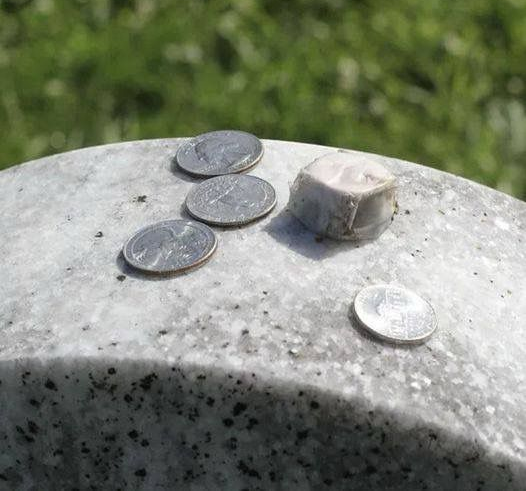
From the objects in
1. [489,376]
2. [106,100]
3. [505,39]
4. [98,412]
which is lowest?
[106,100]

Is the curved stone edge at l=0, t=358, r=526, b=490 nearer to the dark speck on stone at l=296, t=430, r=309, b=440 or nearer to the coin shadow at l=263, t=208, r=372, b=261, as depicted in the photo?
the dark speck on stone at l=296, t=430, r=309, b=440

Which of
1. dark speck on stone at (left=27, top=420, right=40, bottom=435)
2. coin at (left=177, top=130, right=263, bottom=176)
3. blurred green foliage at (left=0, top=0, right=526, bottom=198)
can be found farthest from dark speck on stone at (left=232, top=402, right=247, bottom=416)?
blurred green foliage at (left=0, top=0, right=526, bottom=198)

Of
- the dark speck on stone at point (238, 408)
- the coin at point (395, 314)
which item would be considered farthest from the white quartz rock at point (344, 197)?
the dark speck on stone at point (238, 408)

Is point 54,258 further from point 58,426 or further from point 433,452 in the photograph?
point 433,452

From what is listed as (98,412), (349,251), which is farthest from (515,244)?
(98,412)

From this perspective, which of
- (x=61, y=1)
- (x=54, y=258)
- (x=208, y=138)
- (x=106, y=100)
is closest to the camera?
(x=54, y=258)

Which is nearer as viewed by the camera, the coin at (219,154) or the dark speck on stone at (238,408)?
the dark speck on stone at (238,408)

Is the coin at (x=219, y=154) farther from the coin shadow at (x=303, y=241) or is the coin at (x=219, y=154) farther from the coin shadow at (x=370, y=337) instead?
the coin shadow at (x=370, y=337)

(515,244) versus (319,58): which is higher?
(515,244)
